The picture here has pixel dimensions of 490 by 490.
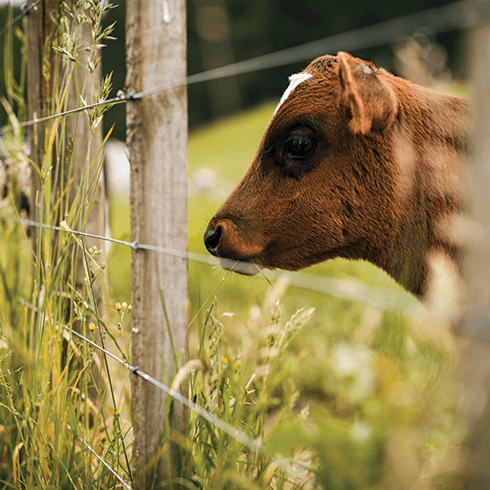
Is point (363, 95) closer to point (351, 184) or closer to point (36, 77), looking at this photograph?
point (351, 184)

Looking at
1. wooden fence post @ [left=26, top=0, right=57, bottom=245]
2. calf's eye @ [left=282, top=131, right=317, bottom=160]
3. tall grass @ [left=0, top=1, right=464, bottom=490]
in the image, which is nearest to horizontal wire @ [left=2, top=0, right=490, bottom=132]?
tall grass @ [left=0, top=1, right=464, bottom=490]

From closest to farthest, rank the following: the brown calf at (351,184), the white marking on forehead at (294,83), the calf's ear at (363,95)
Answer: the calf's ear at (363,95)
the brown calf at (351,184)
the white marking on forehead at (294,83)

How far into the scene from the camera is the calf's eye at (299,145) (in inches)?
66.6

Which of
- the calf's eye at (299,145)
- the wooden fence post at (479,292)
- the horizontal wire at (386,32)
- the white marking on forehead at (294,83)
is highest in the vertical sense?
the white marking on forehead at (294,83)

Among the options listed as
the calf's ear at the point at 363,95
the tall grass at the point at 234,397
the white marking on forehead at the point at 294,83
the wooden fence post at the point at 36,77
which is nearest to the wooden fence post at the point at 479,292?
the tall grass at the point at 234,397

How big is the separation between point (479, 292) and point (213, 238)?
3.78ft

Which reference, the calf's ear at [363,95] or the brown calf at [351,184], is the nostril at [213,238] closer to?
the brown calf at [351,184]

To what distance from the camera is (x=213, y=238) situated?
1.80 meters

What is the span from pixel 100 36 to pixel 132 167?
1.32 feet

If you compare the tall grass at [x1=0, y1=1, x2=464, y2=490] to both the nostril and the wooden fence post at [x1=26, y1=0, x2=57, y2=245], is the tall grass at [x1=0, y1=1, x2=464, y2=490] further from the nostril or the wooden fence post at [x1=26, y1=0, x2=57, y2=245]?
the nostril

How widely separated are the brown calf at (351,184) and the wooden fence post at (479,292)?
31.8 inches

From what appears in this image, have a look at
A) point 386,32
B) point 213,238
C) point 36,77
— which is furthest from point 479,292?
point 36,77

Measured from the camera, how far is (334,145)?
1676 millimetres

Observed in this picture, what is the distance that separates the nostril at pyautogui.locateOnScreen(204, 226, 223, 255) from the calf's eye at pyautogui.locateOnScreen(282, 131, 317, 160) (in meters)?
0.38
